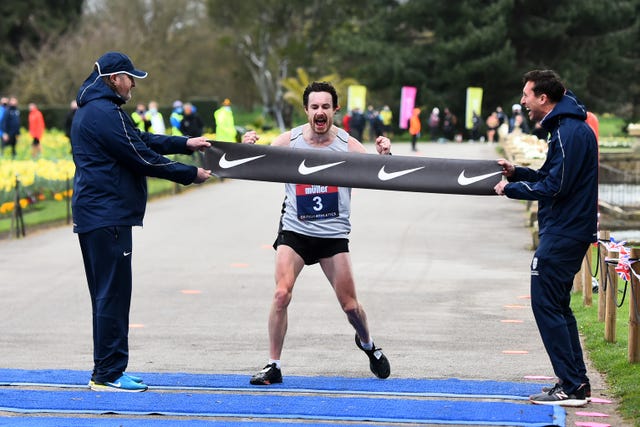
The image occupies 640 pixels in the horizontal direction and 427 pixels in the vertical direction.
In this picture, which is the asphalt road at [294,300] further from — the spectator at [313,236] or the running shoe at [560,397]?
the spectator at [313,236]

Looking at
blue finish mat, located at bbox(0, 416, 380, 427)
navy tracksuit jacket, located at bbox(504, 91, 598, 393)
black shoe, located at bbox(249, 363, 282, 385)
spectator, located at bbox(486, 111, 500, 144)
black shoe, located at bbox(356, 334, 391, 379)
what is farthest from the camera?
spectator, located at bbox(486, 111, 500, 144)

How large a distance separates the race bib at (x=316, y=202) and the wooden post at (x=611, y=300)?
8.61 feet

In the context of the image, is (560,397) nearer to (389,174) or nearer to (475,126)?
(389,174)

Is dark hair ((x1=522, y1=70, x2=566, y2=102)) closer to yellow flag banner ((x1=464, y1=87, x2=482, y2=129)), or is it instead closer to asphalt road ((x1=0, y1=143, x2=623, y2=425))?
asphalt road ((x1=0, y1=143, x2=623, y2=425))

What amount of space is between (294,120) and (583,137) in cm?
8685

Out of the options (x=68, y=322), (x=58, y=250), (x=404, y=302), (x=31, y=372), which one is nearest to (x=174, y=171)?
(x=31, y=372)

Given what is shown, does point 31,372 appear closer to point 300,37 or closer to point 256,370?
point 256,370

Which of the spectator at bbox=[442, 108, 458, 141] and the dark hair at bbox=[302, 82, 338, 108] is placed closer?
the dark hair at bbox=[302, 82, 338, 108]

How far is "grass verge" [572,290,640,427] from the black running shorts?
2042 millimetres

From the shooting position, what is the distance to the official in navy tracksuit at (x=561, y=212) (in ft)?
25.4

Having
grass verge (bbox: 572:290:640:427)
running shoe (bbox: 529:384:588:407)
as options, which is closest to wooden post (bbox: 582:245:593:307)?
grass verge (bbox: 572:290:640:427)

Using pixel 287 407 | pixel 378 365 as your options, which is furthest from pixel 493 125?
pixel 287 407

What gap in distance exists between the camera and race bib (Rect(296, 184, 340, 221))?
8727 millimetres

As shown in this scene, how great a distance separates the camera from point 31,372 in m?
9.01
